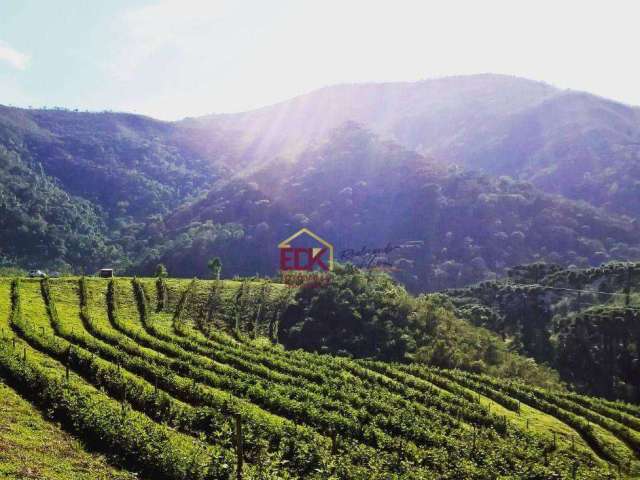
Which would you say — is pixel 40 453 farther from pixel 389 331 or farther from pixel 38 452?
pixel 389 331

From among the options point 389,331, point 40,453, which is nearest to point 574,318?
point 389,331

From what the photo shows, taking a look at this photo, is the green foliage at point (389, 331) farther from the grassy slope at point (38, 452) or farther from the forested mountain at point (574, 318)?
the grassy slope at point (38, 452)

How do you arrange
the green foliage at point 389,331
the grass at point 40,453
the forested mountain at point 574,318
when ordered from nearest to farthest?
the grass at point 40,453, the green foliage at point 389,331, the forested mountain at point 574,318

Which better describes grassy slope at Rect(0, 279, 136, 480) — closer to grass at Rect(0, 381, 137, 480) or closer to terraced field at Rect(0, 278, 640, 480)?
grass at Rect(0, 381, 137, 480)

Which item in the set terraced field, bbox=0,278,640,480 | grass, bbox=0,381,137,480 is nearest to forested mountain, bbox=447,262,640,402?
terraced field, bbox=0,278,640,480

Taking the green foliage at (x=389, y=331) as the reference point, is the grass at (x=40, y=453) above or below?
above

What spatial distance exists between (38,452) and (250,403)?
17.6 meters

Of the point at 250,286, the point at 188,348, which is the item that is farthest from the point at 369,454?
the point at 250,286

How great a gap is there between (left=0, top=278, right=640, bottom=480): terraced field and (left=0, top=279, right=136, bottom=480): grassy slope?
3.07 feet

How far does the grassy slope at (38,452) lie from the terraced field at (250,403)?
94 cm

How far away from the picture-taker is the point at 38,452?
25.7m

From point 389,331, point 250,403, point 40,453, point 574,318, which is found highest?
point 40,453

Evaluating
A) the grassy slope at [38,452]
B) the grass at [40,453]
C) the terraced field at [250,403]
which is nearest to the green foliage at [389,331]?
the terraced field at [250,403]

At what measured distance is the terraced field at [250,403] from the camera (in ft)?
95.5
